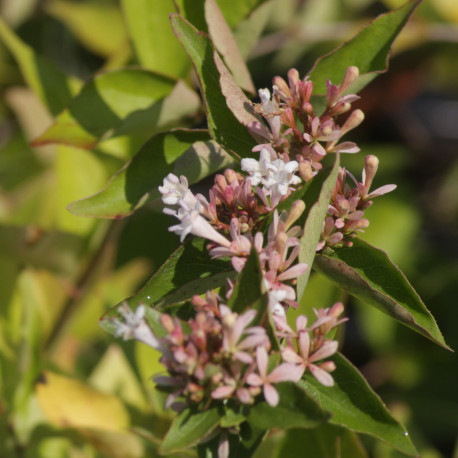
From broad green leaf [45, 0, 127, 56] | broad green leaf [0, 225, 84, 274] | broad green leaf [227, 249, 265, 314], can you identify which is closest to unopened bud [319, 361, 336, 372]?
broad green leaf [227, 249, 265, 314]

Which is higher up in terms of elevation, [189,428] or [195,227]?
[195,227]

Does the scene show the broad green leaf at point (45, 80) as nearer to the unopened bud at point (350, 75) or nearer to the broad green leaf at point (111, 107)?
the broad green leaf at point (111, 107)

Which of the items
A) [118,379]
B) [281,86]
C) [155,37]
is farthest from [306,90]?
[118,379]

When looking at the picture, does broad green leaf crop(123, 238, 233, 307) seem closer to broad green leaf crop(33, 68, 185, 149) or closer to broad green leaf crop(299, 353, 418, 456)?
broad green leaf crop(299, 353, 418, 456)

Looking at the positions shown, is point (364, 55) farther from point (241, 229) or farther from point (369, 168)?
point (241, 229)

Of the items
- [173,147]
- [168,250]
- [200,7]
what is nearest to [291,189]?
[173,147]

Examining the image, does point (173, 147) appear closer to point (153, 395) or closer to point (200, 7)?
point (200, 7)

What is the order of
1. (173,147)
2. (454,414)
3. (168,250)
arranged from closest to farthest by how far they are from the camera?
(173,147), (168,250), (454,414)
